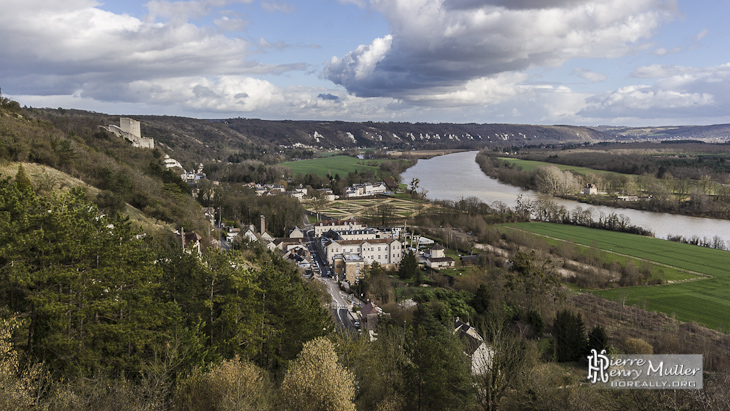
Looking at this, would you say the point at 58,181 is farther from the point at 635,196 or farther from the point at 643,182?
the point at 643,182

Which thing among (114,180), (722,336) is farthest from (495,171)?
(114,180)

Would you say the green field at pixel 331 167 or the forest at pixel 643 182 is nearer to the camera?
the forest at pixel 643 182

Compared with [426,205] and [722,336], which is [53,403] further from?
[426,205]

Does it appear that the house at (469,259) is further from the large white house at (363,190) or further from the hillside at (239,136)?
the hillside at (239,136)

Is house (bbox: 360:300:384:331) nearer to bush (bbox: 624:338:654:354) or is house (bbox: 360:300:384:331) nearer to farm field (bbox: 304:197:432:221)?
bush (bbox: 624:338:654:354)

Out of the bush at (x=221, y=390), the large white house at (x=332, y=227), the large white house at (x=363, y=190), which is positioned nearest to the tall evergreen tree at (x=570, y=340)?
the bush at (x=221, y=390)

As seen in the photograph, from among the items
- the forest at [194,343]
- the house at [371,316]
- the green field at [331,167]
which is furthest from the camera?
the green field at [331,167]
